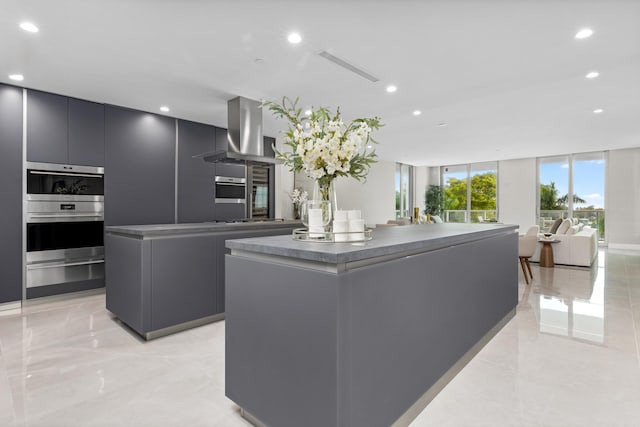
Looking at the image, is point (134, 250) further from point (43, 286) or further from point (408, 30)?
point (408, 30)

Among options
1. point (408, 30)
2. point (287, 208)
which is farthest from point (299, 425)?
point (287, 208)

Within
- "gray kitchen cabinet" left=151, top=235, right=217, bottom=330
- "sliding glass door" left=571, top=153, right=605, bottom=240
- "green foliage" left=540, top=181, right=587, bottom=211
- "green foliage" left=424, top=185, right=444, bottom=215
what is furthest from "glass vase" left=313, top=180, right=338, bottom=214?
"green foliage" left=424, top=185, right=444, bottom=215

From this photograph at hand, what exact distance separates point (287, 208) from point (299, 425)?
232 inches

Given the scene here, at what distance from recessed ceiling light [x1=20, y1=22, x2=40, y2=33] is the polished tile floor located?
250 cm

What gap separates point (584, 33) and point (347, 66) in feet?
6.54

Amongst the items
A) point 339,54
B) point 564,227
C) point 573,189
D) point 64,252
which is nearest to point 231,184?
point 64,252

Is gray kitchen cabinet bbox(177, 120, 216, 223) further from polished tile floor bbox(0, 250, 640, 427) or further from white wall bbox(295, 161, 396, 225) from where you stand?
white wall bbox(295, 161, 396, 225)

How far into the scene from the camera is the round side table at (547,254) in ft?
19.8

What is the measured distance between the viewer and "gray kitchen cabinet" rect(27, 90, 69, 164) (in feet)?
12.9

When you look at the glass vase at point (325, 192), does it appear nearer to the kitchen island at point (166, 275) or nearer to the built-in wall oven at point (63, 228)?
the kitchen island at point (166, 275)

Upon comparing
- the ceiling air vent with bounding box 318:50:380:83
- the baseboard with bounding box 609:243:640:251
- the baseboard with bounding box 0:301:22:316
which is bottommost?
the baseboard with bounding box 0:301:22:316

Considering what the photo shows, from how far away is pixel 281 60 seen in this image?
3.26 metres

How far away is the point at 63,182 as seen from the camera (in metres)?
4.18

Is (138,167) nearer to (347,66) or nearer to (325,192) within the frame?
(347,66)
